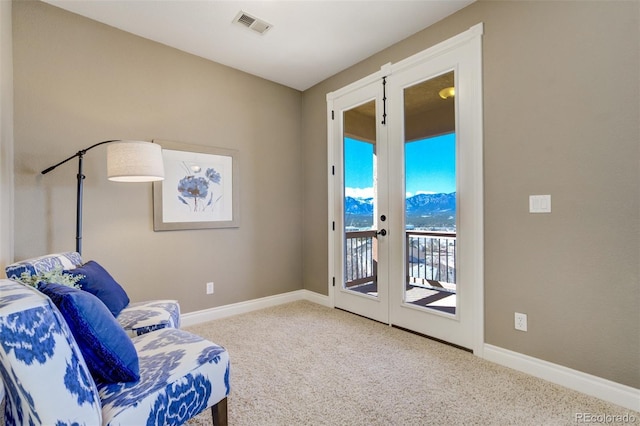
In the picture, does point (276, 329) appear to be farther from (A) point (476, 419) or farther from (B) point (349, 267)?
(A) point (476, 419)

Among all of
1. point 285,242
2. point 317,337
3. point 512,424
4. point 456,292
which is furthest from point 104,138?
point 512,424

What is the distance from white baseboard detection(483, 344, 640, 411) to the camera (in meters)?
1.73

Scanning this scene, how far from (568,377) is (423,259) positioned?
4.14 ft

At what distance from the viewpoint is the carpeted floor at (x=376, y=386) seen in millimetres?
1653

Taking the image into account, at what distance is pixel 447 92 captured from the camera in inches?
102

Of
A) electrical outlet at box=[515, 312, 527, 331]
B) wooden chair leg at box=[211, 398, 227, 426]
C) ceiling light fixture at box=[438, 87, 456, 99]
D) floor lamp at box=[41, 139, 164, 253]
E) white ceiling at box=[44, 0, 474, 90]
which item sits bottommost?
wooden chair leg at box=[211, 398, 227, 426]

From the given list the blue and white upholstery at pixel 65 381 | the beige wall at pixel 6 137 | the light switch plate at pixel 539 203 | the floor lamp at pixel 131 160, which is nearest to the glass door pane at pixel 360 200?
the light switch plate at pixel 539 203

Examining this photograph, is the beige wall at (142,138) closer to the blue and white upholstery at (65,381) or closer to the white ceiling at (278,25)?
the white ceiling at (278,25)

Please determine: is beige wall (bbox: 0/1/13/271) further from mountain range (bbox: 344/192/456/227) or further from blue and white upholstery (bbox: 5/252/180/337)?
mountain range (bbox: 344/192/456/227)

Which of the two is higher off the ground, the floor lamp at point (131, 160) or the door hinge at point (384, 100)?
the door hinge at point (384, 100)

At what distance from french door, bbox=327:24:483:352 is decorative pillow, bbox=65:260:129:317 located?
222 centimetres

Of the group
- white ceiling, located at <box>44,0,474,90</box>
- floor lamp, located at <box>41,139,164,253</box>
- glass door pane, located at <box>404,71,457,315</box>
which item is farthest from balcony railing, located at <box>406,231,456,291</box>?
floor lamp, located at <box>41,139,164,253</box>

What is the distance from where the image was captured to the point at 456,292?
2.52 m

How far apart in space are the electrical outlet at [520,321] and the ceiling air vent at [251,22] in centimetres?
307
